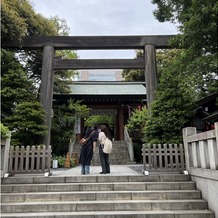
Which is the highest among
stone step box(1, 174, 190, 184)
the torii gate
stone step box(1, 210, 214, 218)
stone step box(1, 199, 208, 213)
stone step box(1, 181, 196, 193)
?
the torii gate

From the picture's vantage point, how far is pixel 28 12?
9.69 m

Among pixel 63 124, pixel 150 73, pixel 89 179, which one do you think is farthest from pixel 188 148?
pixel 63 124

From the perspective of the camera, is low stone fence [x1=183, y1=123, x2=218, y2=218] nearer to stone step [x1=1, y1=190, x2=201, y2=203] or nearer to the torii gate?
stone step [x1=1, y1=190, x2=201, y2=203]

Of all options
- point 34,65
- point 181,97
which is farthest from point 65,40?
point 181,97

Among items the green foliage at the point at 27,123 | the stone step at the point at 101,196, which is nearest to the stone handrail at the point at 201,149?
the stone step at the point at 101,196

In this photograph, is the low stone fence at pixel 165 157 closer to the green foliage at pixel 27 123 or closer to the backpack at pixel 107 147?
the backpack at pixel 107 147

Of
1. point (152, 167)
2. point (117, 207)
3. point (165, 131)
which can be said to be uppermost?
point (165, 131)

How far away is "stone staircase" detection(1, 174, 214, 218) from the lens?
418cm

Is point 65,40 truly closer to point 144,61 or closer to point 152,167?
point 144,61

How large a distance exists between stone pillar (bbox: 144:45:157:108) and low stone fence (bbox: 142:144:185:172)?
349cm

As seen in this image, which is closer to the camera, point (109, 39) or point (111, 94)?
point (109, 39)

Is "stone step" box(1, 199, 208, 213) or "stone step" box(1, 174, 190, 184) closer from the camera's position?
"stone step" box(1, 199, 208, 213)

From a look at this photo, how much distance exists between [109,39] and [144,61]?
1929 millimetres

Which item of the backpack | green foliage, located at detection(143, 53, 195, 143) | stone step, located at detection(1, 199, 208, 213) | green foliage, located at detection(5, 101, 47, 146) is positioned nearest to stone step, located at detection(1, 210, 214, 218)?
stone step, located at detection(1, 199, 208, 213)
